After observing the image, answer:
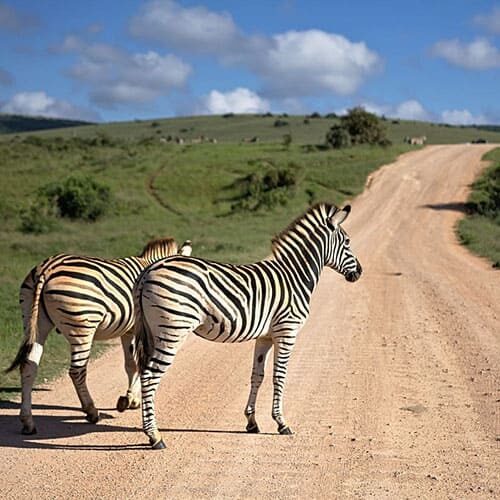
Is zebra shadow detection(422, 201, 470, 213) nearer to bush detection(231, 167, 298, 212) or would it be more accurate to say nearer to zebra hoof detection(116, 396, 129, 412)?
bush detection(231, 167, 298, 212)

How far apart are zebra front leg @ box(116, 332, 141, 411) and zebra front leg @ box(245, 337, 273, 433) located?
1479mm

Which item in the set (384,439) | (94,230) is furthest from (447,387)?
(94,230)

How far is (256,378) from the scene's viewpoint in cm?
781

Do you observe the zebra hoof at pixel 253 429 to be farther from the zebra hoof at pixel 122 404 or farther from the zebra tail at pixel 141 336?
the zebra hoof at pixel 122 404

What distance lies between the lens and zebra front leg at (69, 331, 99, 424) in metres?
7.70

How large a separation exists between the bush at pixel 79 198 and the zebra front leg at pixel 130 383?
95.2 ft

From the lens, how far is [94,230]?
3275cm

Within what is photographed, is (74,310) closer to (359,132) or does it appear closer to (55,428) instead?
(55,428)

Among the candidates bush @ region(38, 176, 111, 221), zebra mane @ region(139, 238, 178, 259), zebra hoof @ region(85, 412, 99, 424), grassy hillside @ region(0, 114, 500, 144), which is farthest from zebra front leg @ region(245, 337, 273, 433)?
grassy hillside @ region(0, 114, 500, 144)

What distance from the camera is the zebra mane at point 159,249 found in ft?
30.4

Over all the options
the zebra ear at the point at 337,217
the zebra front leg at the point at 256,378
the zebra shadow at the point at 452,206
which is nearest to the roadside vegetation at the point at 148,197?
the zebra front leg at the point at 256,378

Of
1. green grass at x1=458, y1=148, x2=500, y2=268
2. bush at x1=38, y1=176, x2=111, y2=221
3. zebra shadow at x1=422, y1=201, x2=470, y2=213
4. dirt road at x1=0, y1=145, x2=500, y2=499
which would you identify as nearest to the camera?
dirt road at x1=0, y1=145, x2=500, y2=499

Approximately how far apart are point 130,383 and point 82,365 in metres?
1.00

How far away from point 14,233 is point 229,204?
12.5 meters
